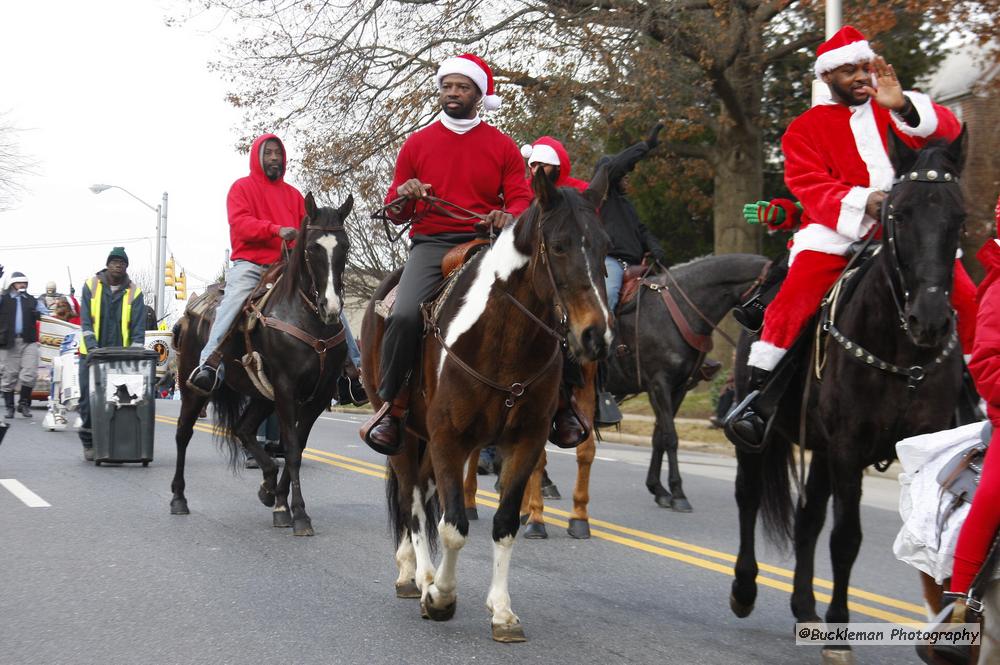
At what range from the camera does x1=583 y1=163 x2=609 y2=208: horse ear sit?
5684 millimetres

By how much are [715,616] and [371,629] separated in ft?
6.21

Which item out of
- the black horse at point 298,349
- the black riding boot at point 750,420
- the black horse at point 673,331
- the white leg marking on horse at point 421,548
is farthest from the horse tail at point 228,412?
the black riding boot at point 750,420

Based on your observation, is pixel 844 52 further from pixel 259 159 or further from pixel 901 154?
pixel 259 159

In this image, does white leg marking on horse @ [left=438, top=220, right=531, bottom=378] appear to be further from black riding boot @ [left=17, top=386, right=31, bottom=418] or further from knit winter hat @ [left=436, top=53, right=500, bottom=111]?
black riding boot @ [left=17, top=386, right=31, bottom=418]

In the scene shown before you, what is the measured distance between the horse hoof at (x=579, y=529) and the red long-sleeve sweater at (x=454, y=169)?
10.2 ft

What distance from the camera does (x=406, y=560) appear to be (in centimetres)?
692

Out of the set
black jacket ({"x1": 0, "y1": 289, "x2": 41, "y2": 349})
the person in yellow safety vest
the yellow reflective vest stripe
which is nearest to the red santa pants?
the person in yellow safety vest

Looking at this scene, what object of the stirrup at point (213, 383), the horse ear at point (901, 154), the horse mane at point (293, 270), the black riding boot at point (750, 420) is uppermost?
the horse ear at point (901, 154)

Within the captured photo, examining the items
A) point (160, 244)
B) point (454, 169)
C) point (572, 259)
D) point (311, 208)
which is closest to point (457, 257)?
point (454, 169)

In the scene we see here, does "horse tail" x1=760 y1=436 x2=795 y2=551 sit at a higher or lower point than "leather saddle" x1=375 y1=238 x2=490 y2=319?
lower

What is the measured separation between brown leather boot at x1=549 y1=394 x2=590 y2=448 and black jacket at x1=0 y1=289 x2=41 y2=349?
1527cm

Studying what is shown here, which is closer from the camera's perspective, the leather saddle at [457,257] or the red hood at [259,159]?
the leather saddle at [457,257]

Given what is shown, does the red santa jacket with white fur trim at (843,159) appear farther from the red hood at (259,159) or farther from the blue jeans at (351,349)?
the red hood at (259,159)

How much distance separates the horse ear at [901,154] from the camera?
16.2 ft
